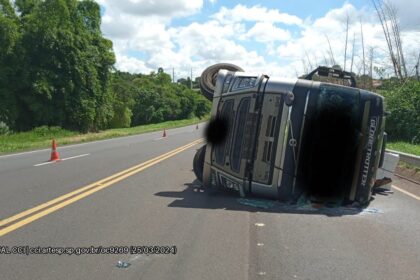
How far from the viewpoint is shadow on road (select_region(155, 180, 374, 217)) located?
312 inches

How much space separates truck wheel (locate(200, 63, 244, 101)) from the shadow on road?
2.66 metres

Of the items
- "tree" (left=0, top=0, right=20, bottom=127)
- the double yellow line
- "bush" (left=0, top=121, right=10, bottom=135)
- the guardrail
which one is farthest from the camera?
"tree" (left=0, top=0, right=20, bottom=127)

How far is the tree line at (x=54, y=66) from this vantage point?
3991 centimetres

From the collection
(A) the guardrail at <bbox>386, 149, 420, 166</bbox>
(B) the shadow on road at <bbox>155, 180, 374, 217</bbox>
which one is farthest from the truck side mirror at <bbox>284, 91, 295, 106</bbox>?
(A) the guardrail at <bbox>386, 149, 420, 166</bbox>

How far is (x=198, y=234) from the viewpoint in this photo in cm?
633

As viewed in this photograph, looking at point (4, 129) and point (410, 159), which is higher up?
point (410, 159)

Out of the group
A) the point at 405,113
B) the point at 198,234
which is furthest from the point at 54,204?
the point at 405,113

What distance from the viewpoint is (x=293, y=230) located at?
6.63 metres

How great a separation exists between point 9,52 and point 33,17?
420cm

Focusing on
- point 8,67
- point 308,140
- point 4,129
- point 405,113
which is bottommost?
point 4,129

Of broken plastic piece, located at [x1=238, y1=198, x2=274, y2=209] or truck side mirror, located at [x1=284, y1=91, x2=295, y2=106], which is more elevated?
truck side mirror, located at [x1=284, y1=91, x2=295, y2=106]

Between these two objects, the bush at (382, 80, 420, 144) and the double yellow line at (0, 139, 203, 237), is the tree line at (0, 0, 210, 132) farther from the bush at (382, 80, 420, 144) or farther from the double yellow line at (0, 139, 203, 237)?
the double yellow line at (0, 139, 203, 237)

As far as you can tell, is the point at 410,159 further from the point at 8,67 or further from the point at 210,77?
the point at 8,67

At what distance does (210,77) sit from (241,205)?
404 cm
